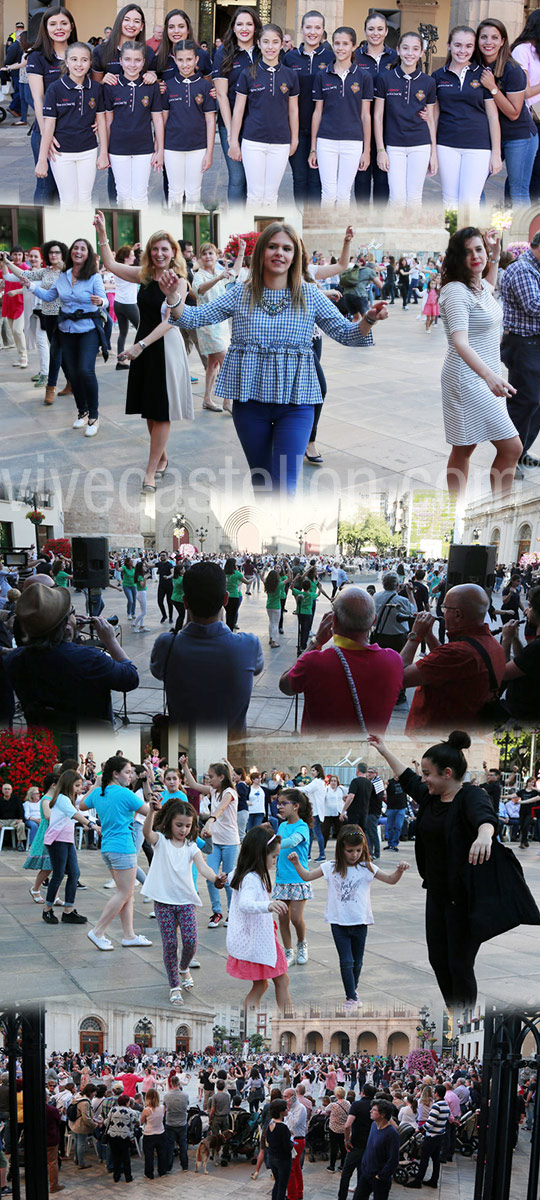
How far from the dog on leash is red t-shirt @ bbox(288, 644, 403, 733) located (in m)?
3.96

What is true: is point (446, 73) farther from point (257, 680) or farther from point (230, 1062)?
point (230, 1062)

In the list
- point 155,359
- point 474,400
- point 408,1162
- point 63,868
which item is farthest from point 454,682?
point 408,1162

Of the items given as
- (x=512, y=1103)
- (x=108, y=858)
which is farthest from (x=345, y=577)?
(x=512, y=1103)

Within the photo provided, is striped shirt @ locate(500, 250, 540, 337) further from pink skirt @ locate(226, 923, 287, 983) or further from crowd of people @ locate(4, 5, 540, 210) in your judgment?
pink skirt @ locate(226, 923, 287, 983)

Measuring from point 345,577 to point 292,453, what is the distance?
1.95 feet

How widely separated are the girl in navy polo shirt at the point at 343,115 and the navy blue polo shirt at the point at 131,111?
3.62 feet

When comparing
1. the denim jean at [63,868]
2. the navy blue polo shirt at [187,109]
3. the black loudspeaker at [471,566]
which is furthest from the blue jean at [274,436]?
the navy blue polo shirt at [187,109]

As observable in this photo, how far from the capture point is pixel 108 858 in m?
6.61

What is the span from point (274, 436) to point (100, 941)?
2.60 meters

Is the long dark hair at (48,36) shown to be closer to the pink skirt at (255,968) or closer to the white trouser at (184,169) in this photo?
the white trouser at (184,169)

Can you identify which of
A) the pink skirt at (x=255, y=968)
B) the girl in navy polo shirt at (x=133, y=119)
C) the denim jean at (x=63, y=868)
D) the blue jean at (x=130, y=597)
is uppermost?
the girl in navy polo shirt at (x=133, y=119)

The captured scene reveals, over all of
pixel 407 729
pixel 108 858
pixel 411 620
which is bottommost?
pixel 108 858

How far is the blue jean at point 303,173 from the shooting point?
9042 mm

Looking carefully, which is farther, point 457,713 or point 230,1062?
point 230,1062
